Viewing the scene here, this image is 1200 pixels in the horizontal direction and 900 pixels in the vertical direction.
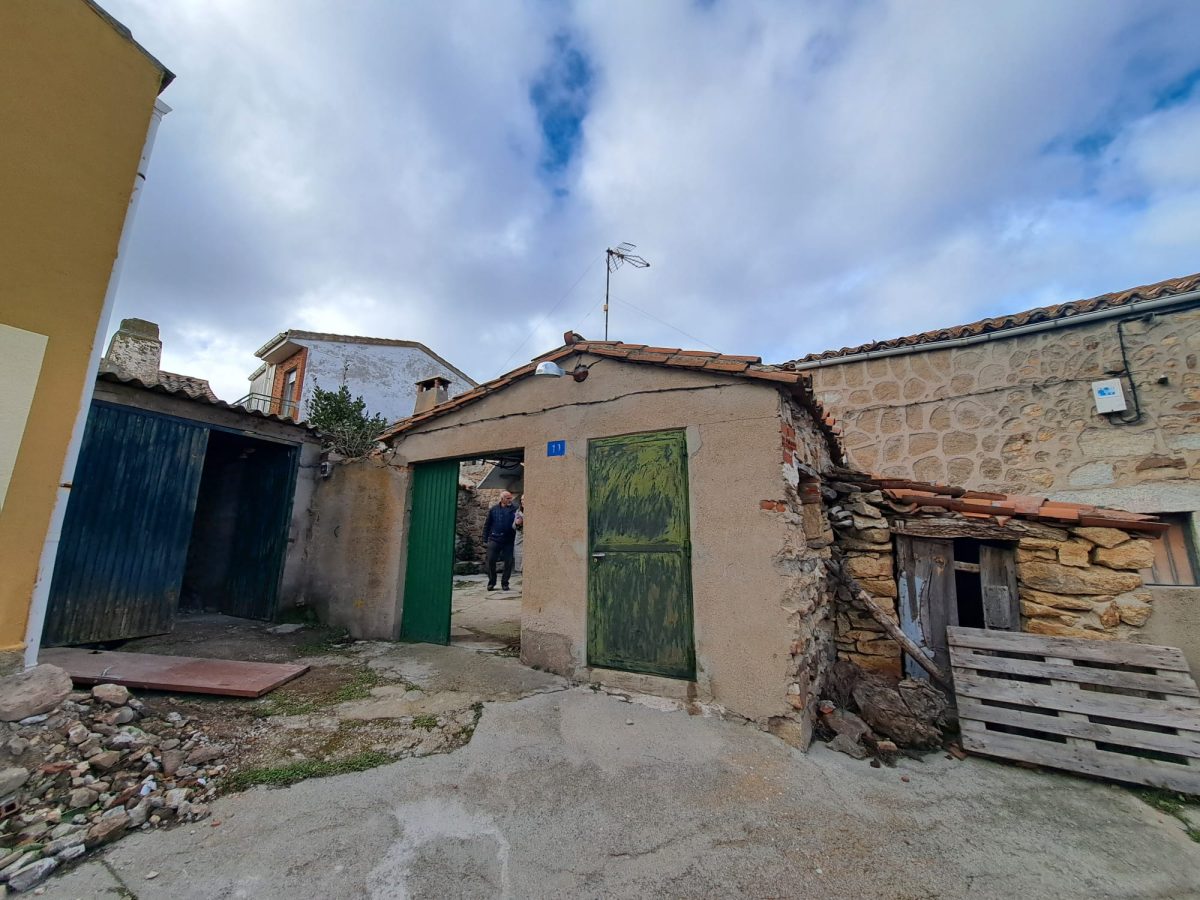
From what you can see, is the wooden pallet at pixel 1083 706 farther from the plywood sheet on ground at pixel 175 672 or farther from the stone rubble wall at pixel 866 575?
the plywood sheet on ground at pixel 175 672

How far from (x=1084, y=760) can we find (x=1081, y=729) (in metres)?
0.19

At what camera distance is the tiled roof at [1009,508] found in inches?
149

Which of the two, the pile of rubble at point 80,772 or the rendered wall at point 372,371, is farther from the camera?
the rendered wall at point 372,371

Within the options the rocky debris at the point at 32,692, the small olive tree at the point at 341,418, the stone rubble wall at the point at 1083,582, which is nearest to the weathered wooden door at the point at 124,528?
the small olive tree at the point at 341,418

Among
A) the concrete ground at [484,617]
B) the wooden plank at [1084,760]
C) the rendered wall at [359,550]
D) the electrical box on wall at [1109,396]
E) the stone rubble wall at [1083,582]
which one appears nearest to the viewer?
the wooden plank at [1084,760]

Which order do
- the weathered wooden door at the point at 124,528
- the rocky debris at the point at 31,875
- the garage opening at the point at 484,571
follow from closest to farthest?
1. the rocky debris at the point at 31,875
2. the weathered wooden door at the point at 124,528
3. the garage opening at the point at 484,571

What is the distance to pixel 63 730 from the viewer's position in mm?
2859

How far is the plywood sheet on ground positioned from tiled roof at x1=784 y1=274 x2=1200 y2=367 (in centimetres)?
854

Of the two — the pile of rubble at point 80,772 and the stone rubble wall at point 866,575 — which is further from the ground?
the stone rubble wall at point 866,575

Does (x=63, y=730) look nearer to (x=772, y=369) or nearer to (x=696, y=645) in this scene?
(x=696, y=645)

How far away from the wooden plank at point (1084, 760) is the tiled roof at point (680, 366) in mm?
2863

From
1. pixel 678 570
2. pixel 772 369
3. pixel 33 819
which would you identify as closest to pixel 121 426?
pixel 33 819

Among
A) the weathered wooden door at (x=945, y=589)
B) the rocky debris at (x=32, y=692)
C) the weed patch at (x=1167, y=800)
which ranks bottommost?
the weed patch at (x=1167, y=800)

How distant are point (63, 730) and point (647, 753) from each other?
3.61 metres
